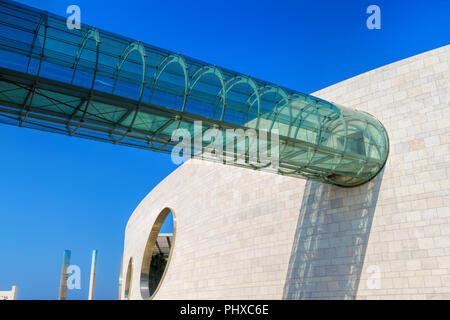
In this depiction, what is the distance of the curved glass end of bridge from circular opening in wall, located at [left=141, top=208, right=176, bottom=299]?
17482mm

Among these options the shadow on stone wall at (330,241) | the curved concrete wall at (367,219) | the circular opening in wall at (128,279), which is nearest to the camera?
the curved concrete wall at (367,219)

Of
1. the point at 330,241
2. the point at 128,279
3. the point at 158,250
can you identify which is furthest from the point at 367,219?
the point at 158,250

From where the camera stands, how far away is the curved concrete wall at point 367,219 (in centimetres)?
1372

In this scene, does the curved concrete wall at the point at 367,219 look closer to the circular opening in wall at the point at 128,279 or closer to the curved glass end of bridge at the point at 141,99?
the curved glass end of bridge at the point at 141,99

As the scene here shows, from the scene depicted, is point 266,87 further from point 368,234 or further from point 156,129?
point 368,234

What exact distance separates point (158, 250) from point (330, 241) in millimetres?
36145

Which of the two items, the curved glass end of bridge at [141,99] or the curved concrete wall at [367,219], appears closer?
the curved glass end of bridge at [141,99]

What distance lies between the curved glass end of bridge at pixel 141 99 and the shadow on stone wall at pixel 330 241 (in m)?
1.55

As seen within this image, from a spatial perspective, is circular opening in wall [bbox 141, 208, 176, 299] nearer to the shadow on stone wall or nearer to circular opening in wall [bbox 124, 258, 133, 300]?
circular opening in wall [bbox 124, 258, 133, 300]

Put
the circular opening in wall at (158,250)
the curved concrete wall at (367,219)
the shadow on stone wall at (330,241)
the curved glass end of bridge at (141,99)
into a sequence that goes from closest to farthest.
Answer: the curved glass end of bridge at (141,99)
the curved concrete wall at (367,219)
the shadow on stone wall at (330,241)
the circular opening in wall at (158,250)

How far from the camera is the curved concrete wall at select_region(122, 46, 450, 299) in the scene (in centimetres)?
1372

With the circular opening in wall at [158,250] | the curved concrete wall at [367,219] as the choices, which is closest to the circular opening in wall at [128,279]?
the circular opening in wall at [158,250]

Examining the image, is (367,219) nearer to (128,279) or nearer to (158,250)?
(128,279)
